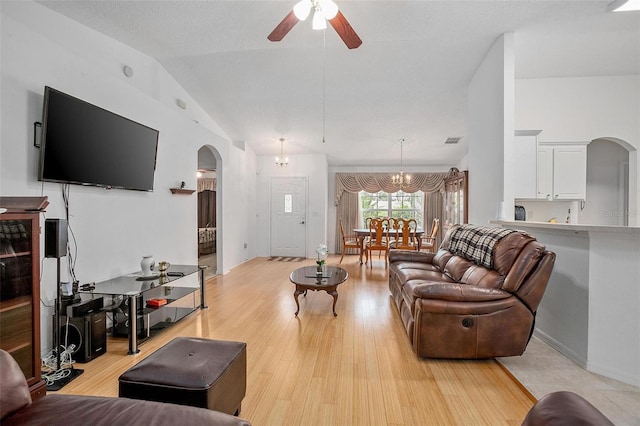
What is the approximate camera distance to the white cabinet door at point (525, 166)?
3779 mm

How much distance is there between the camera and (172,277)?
3.09 m

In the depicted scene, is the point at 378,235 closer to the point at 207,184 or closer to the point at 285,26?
the point at 285,26

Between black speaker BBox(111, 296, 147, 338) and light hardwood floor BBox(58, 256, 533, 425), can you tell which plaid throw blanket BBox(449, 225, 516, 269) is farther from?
black speaker BBox(111, 296, 147, 338)

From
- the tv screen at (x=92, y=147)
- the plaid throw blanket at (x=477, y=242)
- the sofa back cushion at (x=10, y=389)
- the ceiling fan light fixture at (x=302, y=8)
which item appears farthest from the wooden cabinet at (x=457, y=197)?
the sofa back cushion at (x=10, y=389)

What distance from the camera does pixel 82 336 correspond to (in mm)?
2318

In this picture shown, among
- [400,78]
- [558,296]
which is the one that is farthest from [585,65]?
[558,296]

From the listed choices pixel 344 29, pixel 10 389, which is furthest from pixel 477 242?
pixel 10 389

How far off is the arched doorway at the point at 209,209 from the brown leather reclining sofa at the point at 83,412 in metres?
4.40

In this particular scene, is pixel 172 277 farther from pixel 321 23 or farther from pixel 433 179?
pixel 433 179

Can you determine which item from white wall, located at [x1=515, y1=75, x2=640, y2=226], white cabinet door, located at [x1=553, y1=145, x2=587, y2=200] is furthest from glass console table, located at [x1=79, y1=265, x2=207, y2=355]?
white wall, located at [x1=515, y1=75, x2=640, y2=226]

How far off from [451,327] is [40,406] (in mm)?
2302

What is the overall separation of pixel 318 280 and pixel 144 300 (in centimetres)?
188

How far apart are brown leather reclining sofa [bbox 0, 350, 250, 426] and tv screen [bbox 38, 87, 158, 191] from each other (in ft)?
6.29

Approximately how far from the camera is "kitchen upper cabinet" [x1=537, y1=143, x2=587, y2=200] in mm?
3998
